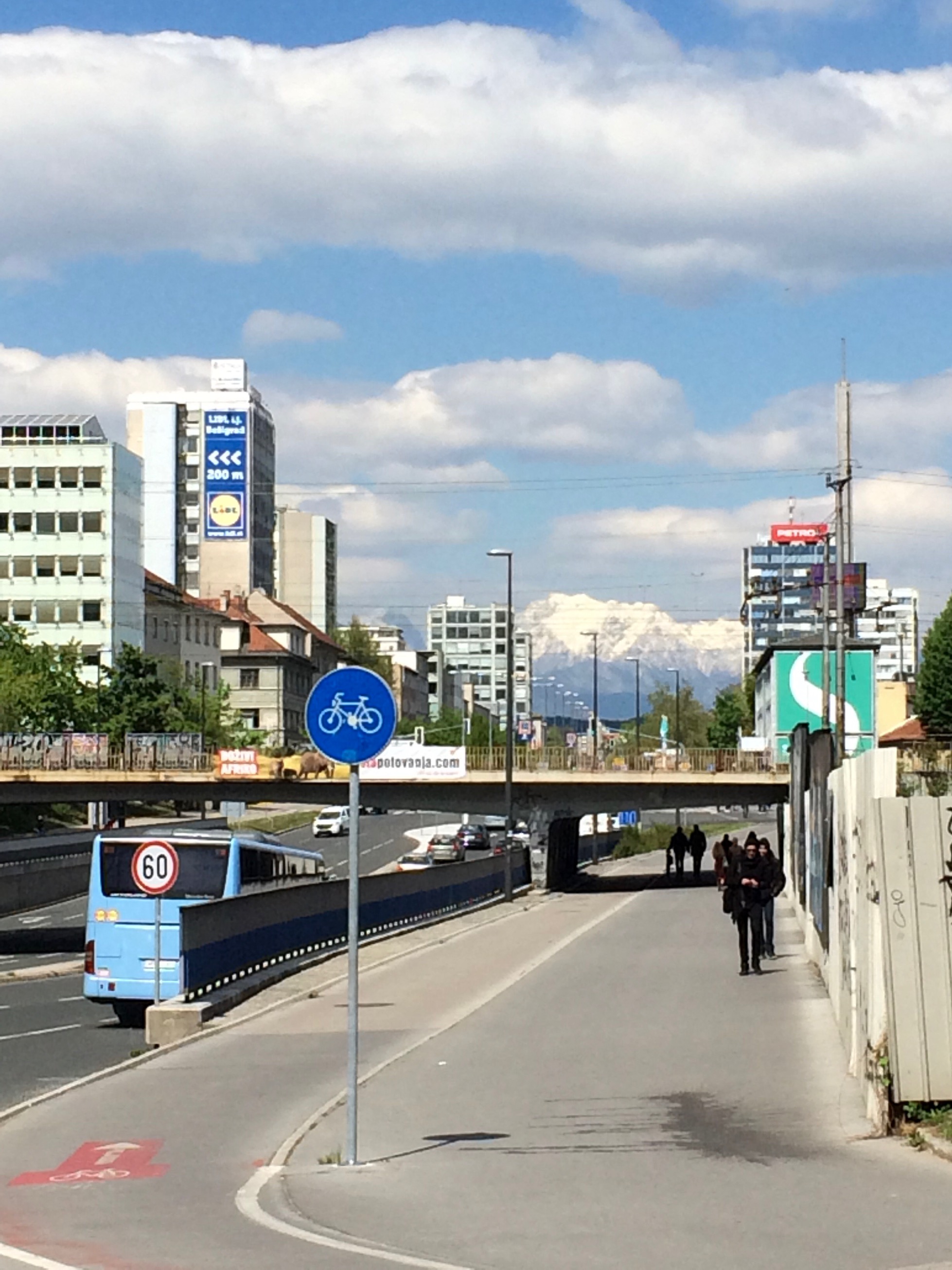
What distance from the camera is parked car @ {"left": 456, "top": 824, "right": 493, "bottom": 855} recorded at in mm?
98806

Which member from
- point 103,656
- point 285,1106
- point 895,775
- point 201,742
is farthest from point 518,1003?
point 103,656

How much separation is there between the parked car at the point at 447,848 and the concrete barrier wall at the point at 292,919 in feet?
92.5

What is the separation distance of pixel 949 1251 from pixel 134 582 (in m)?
106

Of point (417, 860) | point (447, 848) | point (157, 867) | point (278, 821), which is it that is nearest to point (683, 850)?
point (417, 860)

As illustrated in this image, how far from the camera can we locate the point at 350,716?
12.2 m

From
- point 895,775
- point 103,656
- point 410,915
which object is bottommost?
point 410,915

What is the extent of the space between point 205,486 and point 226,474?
8.04 feet

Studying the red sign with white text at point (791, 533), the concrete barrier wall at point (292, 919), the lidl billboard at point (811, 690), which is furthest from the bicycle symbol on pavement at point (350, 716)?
the red sign with white text at point (791, 533)

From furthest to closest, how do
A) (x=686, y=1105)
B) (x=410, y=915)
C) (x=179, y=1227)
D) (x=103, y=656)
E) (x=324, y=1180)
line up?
(x=103, y=656) < (x=410, y=915) < (x=686, y=1105) < (x=324, y=1180) < (x=179, y=1227)

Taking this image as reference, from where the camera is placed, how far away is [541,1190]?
419 inches

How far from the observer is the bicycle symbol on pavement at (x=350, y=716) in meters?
12.1

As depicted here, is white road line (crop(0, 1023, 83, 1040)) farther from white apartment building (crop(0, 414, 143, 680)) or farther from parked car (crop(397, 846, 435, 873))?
white apartment building (crop(0, 414, 143, 680))

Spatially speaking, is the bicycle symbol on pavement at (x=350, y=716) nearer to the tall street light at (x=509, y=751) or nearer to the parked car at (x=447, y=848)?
the tall street light at (x=509, y=751)

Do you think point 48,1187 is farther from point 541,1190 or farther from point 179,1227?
point 541,1190
